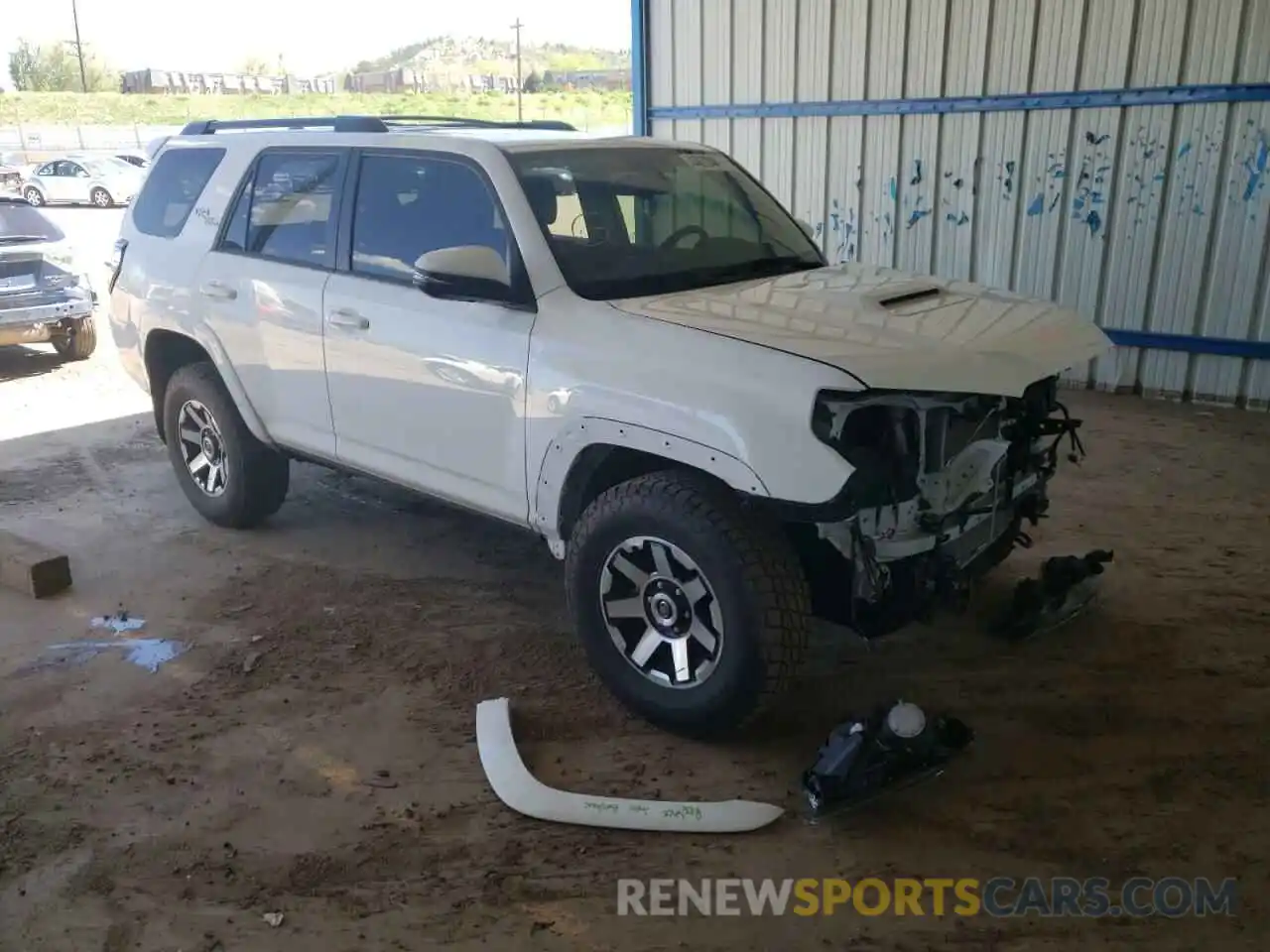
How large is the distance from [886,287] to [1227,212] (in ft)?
17.3

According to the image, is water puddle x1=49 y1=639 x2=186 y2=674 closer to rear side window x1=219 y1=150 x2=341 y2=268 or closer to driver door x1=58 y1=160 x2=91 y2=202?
rear side window x1=219 y1=150 x2=341 y2=268

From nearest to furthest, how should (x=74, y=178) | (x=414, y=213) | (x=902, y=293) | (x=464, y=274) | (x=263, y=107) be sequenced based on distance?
1. (x=464, y=274)
2. (x=902, y=293)
3. (x=414, y=213)
4. (x=74, y=178)
5. (x=263, y=107)

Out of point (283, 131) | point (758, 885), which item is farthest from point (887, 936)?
point (283, 131)

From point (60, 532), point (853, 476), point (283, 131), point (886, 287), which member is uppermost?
point (283, 131)

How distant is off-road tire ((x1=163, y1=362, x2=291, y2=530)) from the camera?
5332mm

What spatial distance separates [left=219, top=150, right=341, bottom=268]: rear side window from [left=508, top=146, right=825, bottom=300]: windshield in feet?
3.56

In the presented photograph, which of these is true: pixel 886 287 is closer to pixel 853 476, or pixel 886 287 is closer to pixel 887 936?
pixel 853 476

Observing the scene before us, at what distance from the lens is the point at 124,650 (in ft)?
14.4

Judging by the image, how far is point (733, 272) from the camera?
411cm

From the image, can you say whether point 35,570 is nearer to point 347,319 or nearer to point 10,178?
point 347,319

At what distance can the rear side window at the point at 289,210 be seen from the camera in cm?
461

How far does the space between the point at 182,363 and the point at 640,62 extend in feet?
21.9

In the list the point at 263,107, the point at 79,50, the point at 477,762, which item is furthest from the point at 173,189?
the point at 79,50

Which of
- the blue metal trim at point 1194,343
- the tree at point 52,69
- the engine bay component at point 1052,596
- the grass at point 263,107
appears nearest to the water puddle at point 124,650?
the engine bay component at point 1052,596
